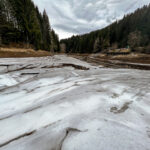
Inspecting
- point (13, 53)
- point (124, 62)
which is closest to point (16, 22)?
point (13, 53)

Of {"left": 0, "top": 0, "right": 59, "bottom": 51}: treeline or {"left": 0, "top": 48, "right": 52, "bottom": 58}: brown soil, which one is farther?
{"left": 0, "top": 0, "right": 59, "bottom": 51}: treeline

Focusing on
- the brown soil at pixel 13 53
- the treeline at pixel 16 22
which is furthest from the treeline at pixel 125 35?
the treeline at pixel 16 22

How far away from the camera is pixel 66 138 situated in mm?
813

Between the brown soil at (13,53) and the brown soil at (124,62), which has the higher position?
the brown soil at (13,53)

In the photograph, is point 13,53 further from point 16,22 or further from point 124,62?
point 124,62

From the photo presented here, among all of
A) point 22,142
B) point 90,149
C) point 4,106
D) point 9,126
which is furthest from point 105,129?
point 4,106

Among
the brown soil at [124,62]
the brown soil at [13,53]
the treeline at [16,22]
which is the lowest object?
the brown soil at [124,62]

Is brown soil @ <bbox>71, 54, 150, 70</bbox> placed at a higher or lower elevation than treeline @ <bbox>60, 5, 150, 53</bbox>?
lower

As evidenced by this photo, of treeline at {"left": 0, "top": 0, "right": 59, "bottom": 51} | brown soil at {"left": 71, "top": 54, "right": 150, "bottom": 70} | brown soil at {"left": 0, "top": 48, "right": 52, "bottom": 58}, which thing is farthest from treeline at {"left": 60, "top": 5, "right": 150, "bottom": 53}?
treeline at {"left": 0, "top": 0, "right": 59, "bottom": 51}

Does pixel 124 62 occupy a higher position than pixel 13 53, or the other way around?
pixel 13 53

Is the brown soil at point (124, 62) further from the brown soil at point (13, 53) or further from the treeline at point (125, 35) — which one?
the treeline at point (125, 35)

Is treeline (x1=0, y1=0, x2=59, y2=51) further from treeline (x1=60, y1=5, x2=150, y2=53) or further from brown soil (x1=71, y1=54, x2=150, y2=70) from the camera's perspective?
treeline (x1=60, y1=5, x2=150, y2=53)

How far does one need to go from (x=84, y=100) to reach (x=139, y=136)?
34.4 inches

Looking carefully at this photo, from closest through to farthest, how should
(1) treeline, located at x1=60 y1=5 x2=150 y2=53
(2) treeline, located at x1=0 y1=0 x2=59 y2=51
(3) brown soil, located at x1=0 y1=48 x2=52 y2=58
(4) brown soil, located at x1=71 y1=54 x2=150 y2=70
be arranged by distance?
(4) brown soil, located at x1=71 y1=54 x2=150 y2=70 → (3) brown soil, located at x1=0 y1=48 x2=52 y2=58 → (2) treeline, located at x1=0 y1=0 x2=59 y2=51 → (1) treeline, located at x1=60 y1=5 x2=150 y2=53
